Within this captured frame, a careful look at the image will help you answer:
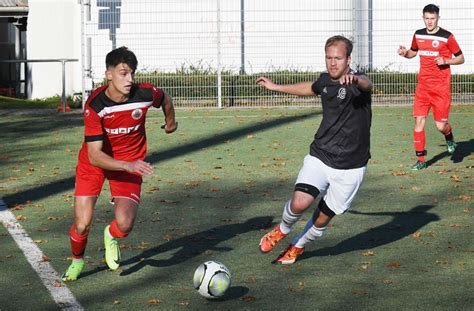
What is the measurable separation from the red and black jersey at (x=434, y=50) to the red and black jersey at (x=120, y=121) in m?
6.67

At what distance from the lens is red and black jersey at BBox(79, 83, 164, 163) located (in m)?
8.27

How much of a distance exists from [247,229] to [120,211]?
2.13 meters

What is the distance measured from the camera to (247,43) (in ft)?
80.8

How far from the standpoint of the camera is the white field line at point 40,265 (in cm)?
759

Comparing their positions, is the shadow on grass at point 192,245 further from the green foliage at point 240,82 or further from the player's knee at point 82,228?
the green foliage at point 240,82

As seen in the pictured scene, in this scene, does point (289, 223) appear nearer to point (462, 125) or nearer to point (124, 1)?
point (462, 125)

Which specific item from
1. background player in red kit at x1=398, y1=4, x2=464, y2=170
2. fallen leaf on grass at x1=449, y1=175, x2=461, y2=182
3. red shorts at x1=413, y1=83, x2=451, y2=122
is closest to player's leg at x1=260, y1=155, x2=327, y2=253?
fallen leaf on grass at x1=449, y1=175, x2=461, y2=182

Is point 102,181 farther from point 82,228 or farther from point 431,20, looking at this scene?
point 431,20

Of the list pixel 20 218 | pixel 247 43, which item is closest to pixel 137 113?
Result: pixel 20 218

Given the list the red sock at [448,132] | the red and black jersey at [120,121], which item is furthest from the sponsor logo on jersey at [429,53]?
the red and black jersey at [120,121]

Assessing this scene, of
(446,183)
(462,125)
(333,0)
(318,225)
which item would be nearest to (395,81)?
(333,0)

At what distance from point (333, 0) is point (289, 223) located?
670 inches

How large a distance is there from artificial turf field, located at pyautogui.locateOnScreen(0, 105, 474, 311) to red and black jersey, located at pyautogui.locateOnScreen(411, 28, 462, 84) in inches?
46.5

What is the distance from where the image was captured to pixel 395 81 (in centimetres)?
2406
